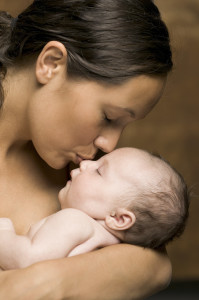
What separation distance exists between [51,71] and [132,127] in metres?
0.79

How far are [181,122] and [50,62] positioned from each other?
35.7 inches

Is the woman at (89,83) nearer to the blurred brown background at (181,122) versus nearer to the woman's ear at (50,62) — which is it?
the woman's ear at (50,62)

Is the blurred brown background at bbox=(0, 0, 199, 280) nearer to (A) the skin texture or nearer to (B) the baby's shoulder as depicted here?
(A) the skin texture

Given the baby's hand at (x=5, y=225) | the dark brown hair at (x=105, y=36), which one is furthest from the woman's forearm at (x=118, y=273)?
the dark brown hair at (x=105, y=36)

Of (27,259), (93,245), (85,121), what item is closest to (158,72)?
(85,121)

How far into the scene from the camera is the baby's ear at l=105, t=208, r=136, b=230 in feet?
5.41

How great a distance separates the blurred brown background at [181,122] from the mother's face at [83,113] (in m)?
0.67

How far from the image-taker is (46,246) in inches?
60.8

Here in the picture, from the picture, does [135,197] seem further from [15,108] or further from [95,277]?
[15,108]

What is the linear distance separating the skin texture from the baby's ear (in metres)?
0.06

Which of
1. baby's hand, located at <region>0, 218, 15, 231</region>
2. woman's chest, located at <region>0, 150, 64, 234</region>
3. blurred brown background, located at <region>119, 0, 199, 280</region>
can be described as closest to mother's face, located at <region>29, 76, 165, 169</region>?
woman's chest, located at <region>0, 150, 64, 234</region>

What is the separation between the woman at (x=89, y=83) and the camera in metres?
1.66

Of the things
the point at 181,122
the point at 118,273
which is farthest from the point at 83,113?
the point at 181,122

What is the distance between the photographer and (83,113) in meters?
1.70
